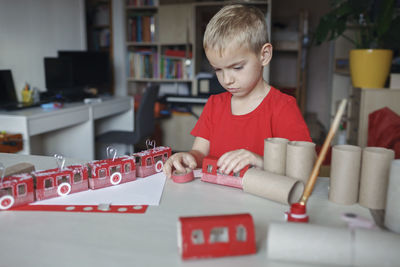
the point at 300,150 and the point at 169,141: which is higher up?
the point at 300,150

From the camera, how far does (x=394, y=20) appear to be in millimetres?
2418

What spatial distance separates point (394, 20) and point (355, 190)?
2.12 metres

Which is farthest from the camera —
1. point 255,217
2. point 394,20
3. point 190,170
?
point 394,20

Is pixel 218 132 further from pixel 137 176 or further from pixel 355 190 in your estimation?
pixel 355 190

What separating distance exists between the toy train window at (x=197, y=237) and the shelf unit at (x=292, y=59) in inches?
143

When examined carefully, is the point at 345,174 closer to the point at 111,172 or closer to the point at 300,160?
the point at 300,160

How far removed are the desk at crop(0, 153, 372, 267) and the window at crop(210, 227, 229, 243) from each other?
0.03 metres

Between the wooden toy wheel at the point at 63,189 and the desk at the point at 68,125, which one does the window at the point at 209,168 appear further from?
the desk at the point at 68,125

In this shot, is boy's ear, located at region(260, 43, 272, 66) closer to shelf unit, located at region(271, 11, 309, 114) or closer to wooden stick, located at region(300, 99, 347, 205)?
wooden stick, located at region(300, 99, 347, 205)

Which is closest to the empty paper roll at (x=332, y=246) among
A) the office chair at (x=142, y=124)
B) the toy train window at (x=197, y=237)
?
the toy train window at (x=197, y=237)

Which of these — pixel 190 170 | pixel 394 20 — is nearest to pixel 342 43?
pixel 394 20

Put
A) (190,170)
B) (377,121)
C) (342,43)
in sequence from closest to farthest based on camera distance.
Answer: (190,170) < (377,121) < (342,43)

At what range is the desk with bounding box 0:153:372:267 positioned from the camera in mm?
554

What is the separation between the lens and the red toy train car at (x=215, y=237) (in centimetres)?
55
